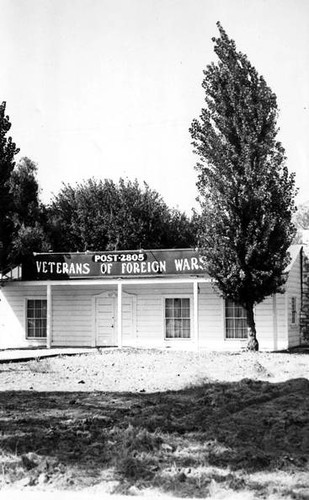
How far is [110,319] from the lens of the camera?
2516 cm

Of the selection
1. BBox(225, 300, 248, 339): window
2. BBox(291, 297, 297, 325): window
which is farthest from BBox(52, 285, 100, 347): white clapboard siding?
BBox(291, 297, 297, 325): window

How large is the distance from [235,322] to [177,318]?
2.20 m

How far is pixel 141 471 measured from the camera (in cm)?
625

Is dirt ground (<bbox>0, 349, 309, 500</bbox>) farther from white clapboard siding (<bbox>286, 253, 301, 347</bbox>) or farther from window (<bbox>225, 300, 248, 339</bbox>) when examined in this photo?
white clapboard siding (<bbox>286, 253, 301, 347</bbox>)

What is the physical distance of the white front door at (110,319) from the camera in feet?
81.5

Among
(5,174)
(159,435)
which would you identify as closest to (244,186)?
(5,174)

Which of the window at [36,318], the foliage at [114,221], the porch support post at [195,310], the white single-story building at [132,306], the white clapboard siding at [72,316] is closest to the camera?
the porch support post at [195,310]

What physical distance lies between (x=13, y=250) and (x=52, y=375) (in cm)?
1122

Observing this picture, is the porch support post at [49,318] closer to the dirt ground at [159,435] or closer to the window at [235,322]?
the window at [235,322]

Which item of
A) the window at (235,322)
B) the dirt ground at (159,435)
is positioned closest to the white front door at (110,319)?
the window at (235,322)

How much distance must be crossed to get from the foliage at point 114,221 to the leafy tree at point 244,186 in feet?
69.9

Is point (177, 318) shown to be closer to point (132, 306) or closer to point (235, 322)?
point (132, 306)

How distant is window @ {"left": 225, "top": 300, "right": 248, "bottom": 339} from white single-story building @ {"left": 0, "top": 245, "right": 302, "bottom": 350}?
1.4 inches

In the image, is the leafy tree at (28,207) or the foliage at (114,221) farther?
the foliage at (114,221)
